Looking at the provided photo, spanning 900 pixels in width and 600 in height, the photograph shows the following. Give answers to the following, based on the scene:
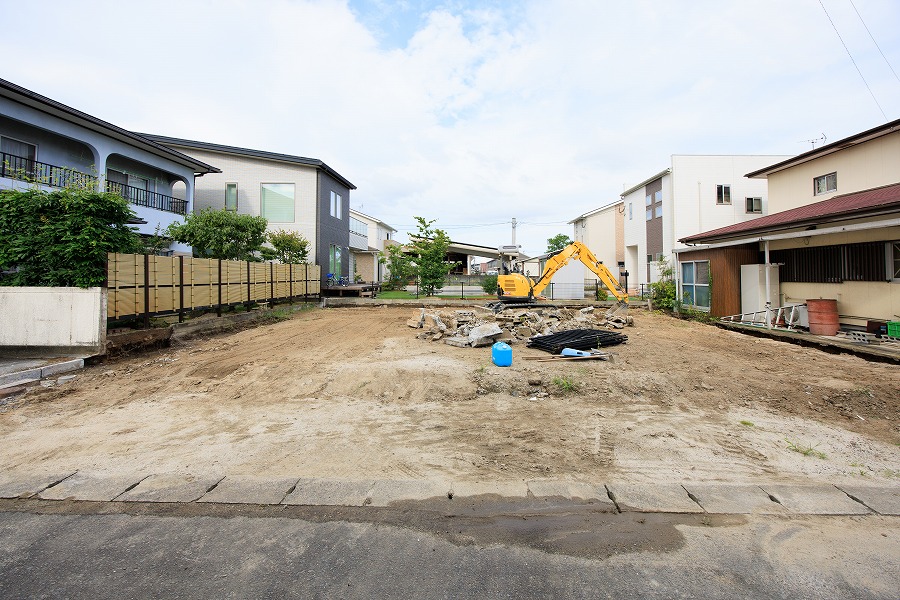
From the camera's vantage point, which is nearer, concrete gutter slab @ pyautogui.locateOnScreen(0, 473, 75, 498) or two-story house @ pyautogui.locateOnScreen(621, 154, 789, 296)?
concrete gutter slab @ pyautogui.locateOnScreen(0, 473, 75, 498)

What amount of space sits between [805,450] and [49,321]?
12.5 meters

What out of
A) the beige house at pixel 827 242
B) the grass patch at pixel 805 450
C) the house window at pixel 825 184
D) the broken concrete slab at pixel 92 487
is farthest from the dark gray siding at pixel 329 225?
the grass patch at pixel 805 450

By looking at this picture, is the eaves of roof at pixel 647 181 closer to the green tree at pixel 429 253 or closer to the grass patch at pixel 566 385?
the green tree at pixel 429 253

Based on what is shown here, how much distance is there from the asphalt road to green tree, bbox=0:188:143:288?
23.1 feet

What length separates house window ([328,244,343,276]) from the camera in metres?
25.9

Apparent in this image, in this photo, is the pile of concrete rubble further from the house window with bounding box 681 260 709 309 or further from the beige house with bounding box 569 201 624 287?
the beige house with bounding box 569 201 624 287

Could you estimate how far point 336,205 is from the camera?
2672 cm

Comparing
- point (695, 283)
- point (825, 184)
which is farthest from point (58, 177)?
point (825, 184)

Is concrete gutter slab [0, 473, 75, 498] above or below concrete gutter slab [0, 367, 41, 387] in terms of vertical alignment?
below

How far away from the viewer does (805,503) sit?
3479 millimetres

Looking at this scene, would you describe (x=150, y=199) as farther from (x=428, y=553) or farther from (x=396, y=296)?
(x=428, y=553)

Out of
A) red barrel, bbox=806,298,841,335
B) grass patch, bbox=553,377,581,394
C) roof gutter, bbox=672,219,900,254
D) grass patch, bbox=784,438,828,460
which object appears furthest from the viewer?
red barrel, bbox=806,298,841,335

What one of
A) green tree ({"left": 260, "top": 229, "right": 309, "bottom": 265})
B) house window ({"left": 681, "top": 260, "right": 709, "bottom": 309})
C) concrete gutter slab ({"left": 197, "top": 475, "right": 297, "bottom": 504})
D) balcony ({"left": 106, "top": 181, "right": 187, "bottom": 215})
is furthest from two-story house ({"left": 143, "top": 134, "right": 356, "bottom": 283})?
concrete gutter slab ({"left": 197, "top": 475, "right": 297, "bottom": 504})

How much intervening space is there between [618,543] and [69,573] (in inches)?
139
